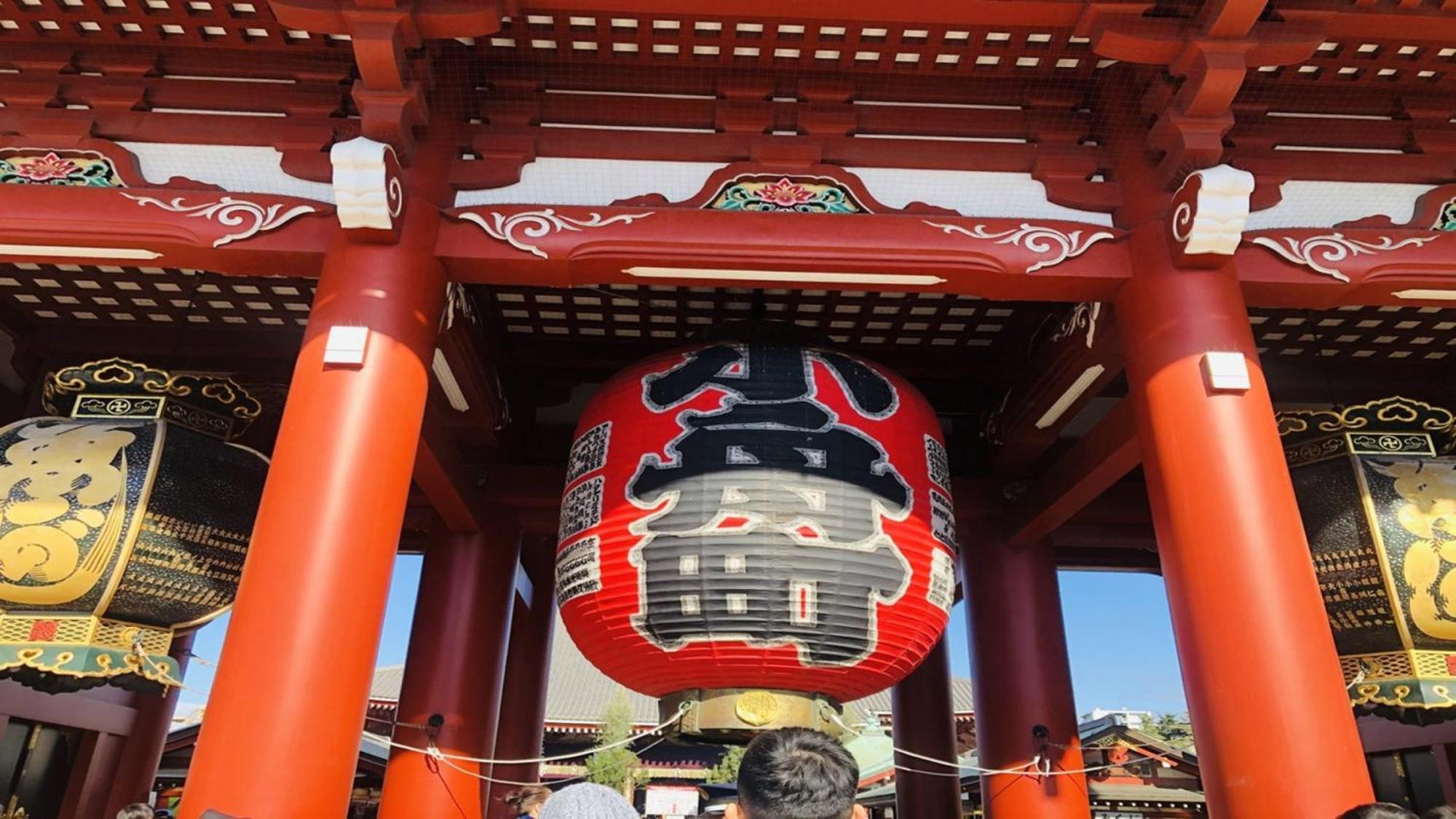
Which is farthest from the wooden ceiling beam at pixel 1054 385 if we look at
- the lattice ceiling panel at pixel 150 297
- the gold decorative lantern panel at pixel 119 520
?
the lattice ceiling panel at pixel 150 297

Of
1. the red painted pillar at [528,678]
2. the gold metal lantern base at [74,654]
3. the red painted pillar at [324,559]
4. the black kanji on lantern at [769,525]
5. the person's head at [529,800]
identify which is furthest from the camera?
the red painted pillar at [528,678]

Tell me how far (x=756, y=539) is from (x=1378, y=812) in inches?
83.5

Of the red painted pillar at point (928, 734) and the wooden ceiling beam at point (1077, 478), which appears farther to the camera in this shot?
the red painted pillar at point (928, 734)

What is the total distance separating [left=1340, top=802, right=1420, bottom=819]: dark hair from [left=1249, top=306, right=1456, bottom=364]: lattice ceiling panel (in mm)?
4703

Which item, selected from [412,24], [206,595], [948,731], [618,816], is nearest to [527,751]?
[948,731]

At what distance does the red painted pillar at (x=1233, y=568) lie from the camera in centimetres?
330

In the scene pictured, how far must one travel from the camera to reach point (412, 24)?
394cm

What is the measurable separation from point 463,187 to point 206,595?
89.8 inches

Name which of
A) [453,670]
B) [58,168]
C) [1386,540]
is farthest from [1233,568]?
[58,168]

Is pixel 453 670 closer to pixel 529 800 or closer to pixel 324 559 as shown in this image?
pixel 529 800

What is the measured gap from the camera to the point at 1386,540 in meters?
4.27

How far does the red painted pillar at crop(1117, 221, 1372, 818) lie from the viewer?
3301 mm

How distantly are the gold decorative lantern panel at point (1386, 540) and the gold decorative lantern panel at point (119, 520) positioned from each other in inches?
208

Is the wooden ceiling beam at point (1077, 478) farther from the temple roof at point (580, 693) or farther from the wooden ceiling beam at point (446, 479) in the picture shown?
the temple roof at point (580, 693)
